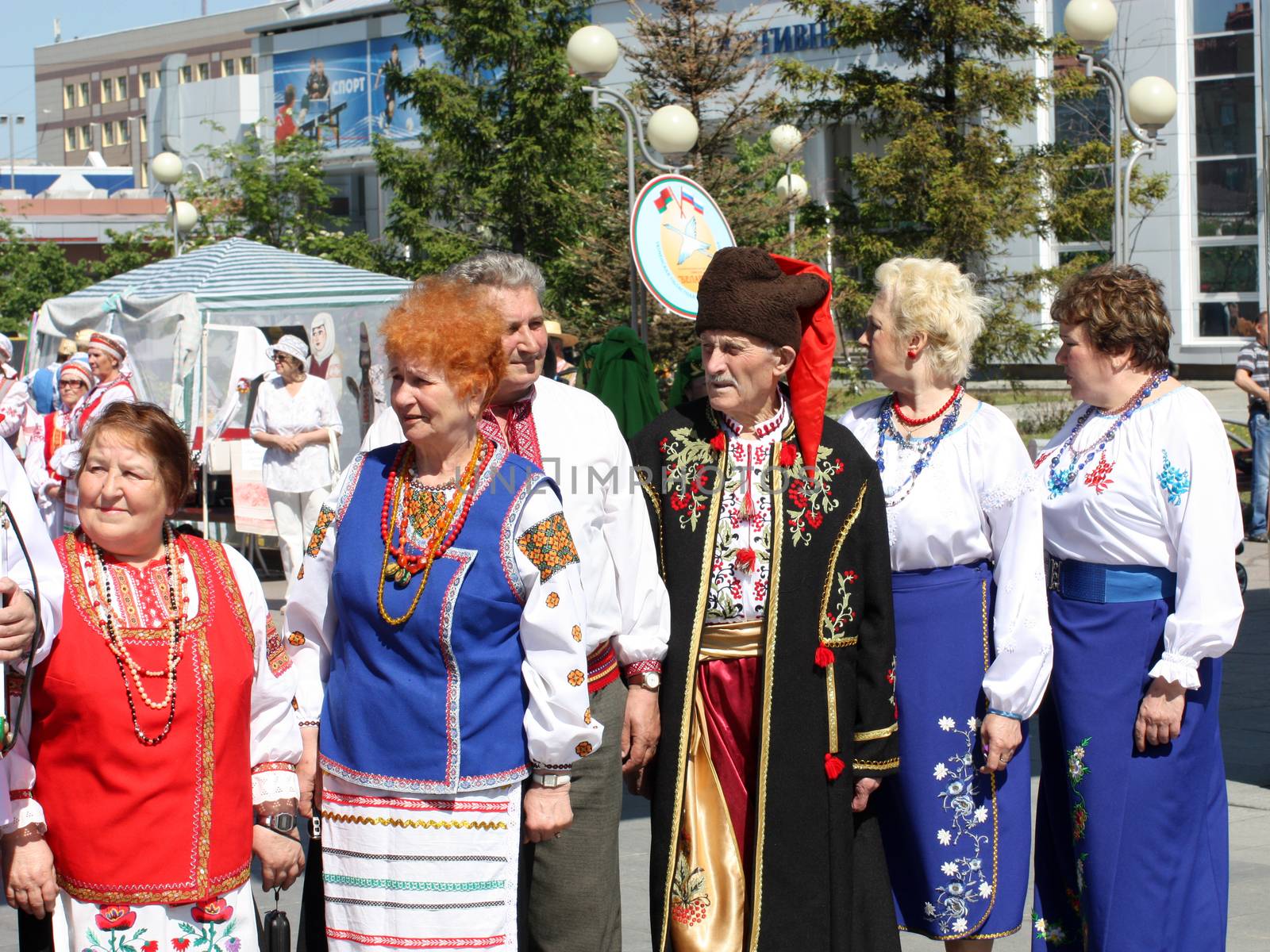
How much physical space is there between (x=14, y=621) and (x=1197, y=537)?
286cm

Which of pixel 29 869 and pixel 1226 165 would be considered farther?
pixel 1226 165

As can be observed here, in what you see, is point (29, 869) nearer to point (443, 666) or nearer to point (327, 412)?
point (443, 666)

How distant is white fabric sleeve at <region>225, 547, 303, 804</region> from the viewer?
329 cm

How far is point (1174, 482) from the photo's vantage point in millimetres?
4055

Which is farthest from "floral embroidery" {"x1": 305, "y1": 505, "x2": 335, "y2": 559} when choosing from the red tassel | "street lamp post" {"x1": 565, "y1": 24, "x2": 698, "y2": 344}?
"street lamp post" {"x1": 565, "y1": 24, "x2": 698, "y2": 344}

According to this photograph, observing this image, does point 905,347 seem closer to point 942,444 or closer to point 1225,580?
point 942,444

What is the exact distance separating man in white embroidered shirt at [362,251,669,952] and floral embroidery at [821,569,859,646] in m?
0.39

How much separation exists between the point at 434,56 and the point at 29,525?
5474 centimetres

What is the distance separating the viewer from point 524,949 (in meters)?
3.68

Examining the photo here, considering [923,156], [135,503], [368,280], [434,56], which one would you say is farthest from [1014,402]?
[434,56]

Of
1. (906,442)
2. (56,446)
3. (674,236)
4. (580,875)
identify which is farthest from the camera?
(56,446)

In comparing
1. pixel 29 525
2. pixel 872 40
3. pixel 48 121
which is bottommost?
pixel 29 525

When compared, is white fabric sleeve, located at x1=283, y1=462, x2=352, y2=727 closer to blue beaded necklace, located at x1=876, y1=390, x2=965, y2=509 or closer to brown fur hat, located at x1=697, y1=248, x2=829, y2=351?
brown fur hat, located at x1=697, y1=248, x2=829, y2=351

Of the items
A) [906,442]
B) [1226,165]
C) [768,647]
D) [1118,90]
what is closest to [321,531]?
[768,647]
